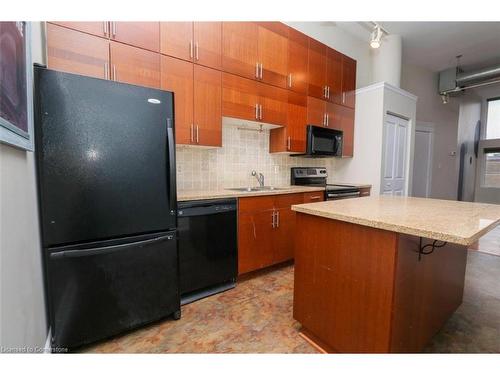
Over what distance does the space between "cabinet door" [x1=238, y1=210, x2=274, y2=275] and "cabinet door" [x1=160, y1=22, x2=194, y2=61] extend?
59.2 inches

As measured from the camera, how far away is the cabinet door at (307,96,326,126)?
3002 millimetres

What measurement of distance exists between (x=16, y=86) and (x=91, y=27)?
955 mm

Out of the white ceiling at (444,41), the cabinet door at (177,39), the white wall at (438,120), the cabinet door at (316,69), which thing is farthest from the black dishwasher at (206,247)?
the white wall at (438,120)

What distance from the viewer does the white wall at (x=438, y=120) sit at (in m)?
4.71

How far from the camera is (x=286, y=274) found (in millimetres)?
2527

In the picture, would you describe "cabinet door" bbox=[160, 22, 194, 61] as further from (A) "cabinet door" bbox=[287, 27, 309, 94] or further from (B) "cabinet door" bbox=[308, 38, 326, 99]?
(B) "cabinet door" bbox=[308, 38, 326, 99]

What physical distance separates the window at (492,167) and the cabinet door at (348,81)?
5.36 metres

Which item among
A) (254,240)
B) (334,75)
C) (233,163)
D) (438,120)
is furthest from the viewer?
(438,120)

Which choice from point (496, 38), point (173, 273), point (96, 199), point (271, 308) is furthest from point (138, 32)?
point (496, 38)

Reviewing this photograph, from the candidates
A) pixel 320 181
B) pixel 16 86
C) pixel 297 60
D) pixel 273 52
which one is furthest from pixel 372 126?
pixel 16 86

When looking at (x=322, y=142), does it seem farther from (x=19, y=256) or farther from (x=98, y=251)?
(x=19, y=256)

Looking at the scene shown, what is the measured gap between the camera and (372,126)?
11.3 ft

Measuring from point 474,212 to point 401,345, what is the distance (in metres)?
0.85

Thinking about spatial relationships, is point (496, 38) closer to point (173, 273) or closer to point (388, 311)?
point (388, 311)
